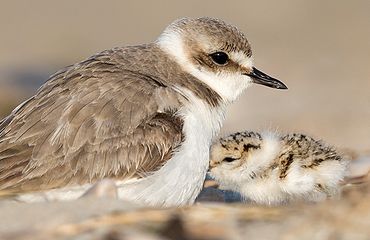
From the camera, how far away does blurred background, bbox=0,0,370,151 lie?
1191 centimetres

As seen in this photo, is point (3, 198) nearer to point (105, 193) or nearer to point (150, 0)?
point (105, 193)

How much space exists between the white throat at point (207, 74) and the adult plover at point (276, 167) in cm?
36

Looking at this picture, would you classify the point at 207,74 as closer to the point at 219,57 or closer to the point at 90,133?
the point at 219,57

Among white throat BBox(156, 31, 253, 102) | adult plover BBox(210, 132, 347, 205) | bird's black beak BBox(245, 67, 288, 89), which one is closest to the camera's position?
adult plover BBox(210, 132, 347, 205)

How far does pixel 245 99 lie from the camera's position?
1406 centimetres

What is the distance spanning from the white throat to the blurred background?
293 centimetres

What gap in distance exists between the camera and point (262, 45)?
19.6 metres

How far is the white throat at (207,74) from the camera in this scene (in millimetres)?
6852

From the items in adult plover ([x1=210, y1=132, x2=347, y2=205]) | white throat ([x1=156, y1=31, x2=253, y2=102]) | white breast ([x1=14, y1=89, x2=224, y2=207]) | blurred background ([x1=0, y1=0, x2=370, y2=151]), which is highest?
blurred background ([x1=0, y1=0, x2=370, y2=151])

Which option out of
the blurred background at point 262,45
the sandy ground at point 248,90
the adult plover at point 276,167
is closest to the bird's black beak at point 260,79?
the adult plover at point 276,167

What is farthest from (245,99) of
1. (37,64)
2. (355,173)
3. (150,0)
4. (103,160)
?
(150,0)

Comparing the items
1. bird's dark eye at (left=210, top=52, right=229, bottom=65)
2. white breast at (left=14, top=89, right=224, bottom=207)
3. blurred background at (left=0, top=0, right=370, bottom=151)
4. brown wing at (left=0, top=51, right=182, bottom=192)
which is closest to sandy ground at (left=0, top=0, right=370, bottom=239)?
blurred background at (left=0, top=0, right=370, bottom=151)

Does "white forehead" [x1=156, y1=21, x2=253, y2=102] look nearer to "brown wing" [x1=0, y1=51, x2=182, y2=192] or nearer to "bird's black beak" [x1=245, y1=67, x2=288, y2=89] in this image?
"bird's black beak" [x1=245, y1=67, x2=288, y2=89]

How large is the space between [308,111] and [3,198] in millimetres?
6861
